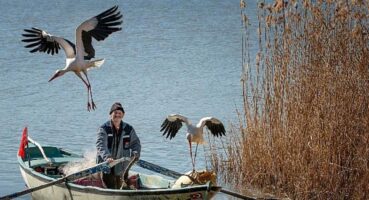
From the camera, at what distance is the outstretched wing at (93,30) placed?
38.2 feet

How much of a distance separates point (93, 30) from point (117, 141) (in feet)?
5.68

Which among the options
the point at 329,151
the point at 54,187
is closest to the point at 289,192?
the point at 329,151

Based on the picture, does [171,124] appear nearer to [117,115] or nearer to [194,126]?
[194,126]

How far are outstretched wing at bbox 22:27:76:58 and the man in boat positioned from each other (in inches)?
61.9

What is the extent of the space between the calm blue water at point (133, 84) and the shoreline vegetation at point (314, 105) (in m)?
3.35

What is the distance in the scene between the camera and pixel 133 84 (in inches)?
869

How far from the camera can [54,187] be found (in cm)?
1127

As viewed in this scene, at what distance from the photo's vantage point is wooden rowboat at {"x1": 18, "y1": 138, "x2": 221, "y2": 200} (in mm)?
9672

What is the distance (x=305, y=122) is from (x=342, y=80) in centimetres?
64

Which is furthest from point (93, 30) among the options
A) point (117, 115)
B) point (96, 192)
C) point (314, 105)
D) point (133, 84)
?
point (133, 84)

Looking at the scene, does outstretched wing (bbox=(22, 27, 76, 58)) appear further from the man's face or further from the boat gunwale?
the man's face

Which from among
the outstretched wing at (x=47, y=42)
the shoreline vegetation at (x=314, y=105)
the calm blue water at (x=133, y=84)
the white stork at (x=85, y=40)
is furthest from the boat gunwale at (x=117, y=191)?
the calm blue water at (x=133, y=84)

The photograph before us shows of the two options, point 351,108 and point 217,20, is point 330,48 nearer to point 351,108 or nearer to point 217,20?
point 351,108

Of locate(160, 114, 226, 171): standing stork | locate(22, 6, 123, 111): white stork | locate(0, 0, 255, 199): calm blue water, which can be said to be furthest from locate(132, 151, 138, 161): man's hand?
locate(0, 0, 255, 199): calm blue water
